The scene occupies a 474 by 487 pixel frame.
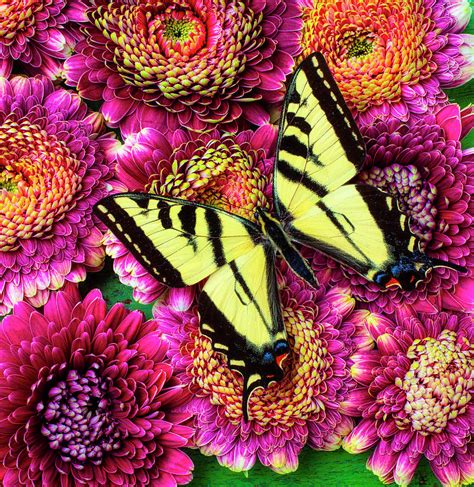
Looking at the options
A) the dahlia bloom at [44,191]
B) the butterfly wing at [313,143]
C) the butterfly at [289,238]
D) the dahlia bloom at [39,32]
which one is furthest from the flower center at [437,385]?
the dahlia bloom at [39,32]

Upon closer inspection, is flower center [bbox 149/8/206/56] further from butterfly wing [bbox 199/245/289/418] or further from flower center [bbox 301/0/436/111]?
butterfly wing [bbox 199/245/289/418]

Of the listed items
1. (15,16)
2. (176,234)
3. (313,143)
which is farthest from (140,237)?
(15,16)

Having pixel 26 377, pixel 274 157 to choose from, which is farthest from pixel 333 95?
pixel 26 377

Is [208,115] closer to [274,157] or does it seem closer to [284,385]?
[274,157]

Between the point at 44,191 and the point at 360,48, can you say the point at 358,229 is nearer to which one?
the point at 360,48

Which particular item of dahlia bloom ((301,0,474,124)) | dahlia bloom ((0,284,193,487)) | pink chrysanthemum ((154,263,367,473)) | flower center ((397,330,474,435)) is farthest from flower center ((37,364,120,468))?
dahlia bloom ((301,0,474,124))

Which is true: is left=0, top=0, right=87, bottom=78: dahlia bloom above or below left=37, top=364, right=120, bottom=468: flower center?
above
